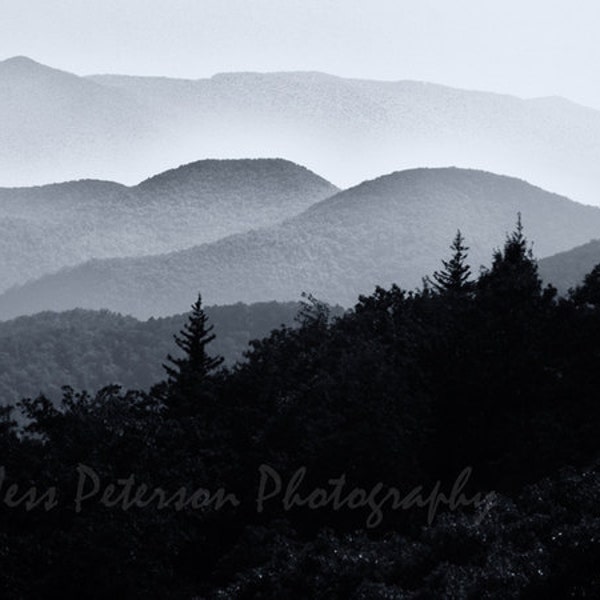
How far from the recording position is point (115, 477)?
48000 mm

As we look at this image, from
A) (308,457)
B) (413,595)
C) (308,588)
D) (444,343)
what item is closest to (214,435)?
(308,457)

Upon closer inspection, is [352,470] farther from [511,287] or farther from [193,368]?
[193,368]

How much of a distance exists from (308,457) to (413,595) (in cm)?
2384

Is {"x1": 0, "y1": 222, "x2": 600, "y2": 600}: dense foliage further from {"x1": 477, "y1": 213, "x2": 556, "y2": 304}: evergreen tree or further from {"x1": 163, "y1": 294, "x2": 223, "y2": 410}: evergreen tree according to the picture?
{"x1": 163, "y1": 294, "x2": 223, "y2": 410}: evergreen tree

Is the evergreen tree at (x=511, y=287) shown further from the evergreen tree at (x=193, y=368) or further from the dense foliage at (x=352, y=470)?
the evergreen tree at (x=193, y=368)

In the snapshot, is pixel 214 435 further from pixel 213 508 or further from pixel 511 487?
pixel 511 487

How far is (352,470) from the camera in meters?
50.2

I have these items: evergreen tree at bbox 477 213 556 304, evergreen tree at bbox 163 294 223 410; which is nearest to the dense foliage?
evergreen tree at bbox 477 213 556 304

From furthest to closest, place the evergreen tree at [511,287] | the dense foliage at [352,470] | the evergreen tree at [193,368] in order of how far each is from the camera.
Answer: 1. the evergreen tree at [193,368]
2. the evergreen tree at [511,287]
3. the dense foliage at [352,470]

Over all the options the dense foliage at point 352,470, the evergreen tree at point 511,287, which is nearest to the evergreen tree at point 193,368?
the dense foliage at point 352,470

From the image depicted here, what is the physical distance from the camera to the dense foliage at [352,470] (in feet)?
104

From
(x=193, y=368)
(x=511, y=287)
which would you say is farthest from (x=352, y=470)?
(x=193, y=368)

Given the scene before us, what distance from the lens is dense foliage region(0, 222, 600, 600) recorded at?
31578mm

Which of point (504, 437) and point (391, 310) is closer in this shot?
point (504, 437)
